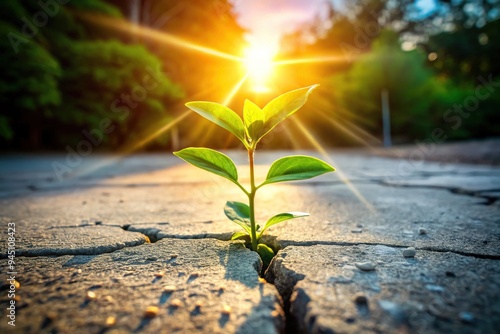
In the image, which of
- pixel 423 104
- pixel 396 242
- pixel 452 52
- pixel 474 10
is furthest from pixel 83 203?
pixel 474 10

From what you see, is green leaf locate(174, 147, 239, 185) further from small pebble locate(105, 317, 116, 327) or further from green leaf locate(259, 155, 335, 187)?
small pebble locate(105, 317, 116, 327)

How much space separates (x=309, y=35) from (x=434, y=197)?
1876 centimetres

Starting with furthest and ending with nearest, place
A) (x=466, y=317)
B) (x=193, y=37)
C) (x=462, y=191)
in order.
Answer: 1. (x=193, y=37)
2. (x=462, y=191)
3. (x=466, y=317)

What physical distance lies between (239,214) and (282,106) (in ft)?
0.97

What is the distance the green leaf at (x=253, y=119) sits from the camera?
617mm

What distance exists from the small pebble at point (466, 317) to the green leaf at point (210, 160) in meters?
0.44

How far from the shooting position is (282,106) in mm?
611

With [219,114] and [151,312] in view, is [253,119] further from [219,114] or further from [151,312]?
[151,312]

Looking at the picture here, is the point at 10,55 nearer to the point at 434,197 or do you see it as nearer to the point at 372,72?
the point at 434,197


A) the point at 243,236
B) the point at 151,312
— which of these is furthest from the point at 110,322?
the point at 243,236

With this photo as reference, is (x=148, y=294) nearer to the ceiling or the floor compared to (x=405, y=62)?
nearer to the floor

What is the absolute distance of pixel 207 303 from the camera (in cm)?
47

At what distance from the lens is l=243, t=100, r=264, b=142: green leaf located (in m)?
0.62

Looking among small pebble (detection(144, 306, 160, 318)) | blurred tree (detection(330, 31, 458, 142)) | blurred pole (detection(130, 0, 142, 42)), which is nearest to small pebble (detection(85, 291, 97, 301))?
small pebble (detection(144, 306, 160, 318))
